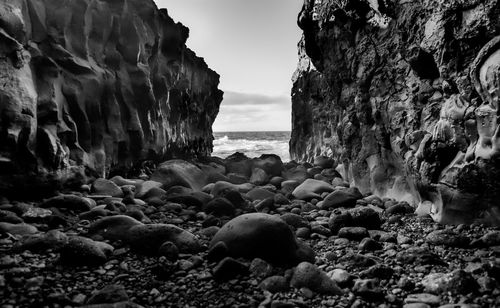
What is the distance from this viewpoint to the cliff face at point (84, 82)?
6.39 meters

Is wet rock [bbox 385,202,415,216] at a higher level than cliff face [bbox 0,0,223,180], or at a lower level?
lower

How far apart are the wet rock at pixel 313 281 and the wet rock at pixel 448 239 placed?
2.01 meters

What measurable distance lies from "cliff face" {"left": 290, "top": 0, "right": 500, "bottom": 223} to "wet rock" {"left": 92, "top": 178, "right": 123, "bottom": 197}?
660 centimetres

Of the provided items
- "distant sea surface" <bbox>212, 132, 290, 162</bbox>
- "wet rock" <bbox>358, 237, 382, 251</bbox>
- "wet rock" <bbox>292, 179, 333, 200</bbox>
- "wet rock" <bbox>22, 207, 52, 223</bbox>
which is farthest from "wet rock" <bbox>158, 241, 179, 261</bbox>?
"distant sea surface" <bbox>212, 132, 290, 162</bbox>

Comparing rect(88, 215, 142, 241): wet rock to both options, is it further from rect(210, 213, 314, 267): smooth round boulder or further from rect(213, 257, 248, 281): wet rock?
rect(213, 257, 248, 281): wet rock

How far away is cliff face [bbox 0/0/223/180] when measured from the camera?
639cm

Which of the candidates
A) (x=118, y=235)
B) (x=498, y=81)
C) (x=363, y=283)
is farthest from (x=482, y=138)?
(x=118, y=235)

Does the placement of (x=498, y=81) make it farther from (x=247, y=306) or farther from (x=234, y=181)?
(x=234, y=181)

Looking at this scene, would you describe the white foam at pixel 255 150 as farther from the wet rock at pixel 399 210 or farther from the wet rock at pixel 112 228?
the wet rock at pixel 112 228

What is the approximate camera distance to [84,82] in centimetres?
888

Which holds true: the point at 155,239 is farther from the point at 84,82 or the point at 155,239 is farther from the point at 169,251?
the point at 84,82

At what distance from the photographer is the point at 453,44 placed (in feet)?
18.6

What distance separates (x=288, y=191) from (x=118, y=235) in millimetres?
6160

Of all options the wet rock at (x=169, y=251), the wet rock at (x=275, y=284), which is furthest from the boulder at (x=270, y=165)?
the wet rock at (x=275, y=284)
